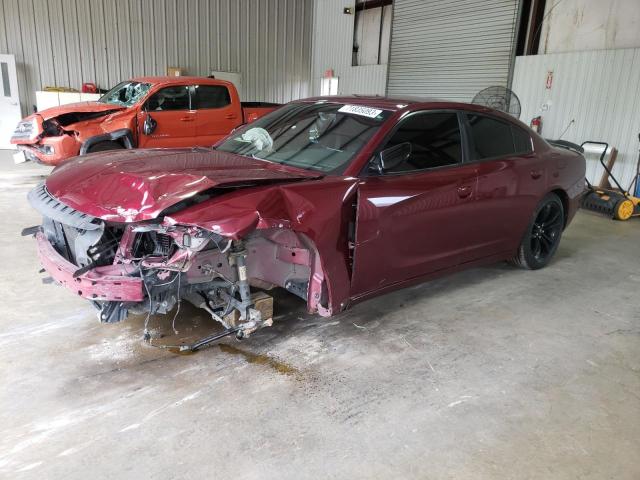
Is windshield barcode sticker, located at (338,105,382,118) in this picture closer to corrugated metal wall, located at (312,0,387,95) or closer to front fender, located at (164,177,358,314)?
front fender, located at (164,177,358,314)

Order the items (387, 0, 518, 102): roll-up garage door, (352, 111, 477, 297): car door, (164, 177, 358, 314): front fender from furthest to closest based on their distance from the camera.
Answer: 1. (387, 0, 518, 102): roll-up garage door
2. (352, 111, 477, 297): car door
3. (164, 177, 358, 314): front fender

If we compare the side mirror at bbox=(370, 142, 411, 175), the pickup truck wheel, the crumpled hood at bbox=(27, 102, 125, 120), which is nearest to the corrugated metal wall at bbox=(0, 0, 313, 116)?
the crumpled hood at bbox=(27, 102, 125, 120)

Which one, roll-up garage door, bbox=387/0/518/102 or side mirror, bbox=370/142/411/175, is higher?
roll-up garage door, bbox=387/0/518/102

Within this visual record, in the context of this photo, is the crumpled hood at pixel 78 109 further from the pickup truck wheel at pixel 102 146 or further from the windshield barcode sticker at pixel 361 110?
the windshield barcode sticker at pixel 361 110

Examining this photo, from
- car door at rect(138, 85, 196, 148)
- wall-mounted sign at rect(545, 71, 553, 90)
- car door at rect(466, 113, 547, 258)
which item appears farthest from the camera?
wall-mounted sign at rect(545, 71, 553, 90)

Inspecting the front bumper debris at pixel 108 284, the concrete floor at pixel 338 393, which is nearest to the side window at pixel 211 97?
the concrete floor at pixel 338 393

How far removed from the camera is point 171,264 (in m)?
2.31

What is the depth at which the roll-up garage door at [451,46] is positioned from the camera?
965 cm

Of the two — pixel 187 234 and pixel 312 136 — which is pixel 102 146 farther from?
pixel 187 234

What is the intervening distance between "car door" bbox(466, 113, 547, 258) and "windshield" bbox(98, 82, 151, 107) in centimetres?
597

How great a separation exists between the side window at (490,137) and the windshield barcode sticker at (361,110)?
0.80 m

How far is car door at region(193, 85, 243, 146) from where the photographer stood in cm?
825

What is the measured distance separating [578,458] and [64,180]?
287 centimetres

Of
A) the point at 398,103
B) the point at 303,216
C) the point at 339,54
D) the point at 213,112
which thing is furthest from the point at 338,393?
the point at 339,54
